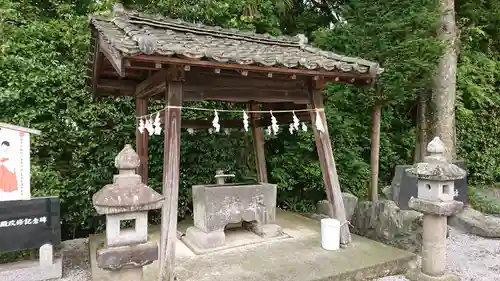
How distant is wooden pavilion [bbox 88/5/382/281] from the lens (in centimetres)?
355

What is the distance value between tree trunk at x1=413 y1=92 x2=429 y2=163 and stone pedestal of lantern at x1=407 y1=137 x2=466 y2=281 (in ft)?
16.1

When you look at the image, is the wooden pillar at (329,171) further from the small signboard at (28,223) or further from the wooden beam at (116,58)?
the small signboard at (28,223)

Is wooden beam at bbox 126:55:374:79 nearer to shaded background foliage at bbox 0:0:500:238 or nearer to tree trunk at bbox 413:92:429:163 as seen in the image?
shaded background foliage at bbox 0:0:500:238

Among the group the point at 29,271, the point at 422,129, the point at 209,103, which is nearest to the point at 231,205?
the point at 29,271

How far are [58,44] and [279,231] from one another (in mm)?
5658

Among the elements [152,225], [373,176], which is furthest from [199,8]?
[373,176]

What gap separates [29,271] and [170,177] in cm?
228

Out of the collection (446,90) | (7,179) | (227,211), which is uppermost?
(446,90)

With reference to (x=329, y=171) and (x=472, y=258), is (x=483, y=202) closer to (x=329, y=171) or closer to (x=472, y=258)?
(x=472, y=258)

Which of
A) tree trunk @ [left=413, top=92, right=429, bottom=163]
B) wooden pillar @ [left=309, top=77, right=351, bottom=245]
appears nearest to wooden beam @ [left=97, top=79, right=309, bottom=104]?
wooden pillar @ [left=309, top=77, right=351, bottom=245]

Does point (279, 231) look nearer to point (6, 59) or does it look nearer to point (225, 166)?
point (225, 166)

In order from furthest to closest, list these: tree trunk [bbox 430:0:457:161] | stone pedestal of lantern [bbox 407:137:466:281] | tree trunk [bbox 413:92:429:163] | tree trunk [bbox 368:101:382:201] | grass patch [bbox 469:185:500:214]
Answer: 1. tree trunk [bbox 413:92:429:163]
2. grass patch [bbox 469:185:500:214]
3. tree trunk [bbox 430:0:457:161]
4. tree trunk [bbox 368:101:382:201]
5. stone pedestal of lantern [bbox 407:137:466:281]

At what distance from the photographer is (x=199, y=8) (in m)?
7.70

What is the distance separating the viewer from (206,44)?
450cm
